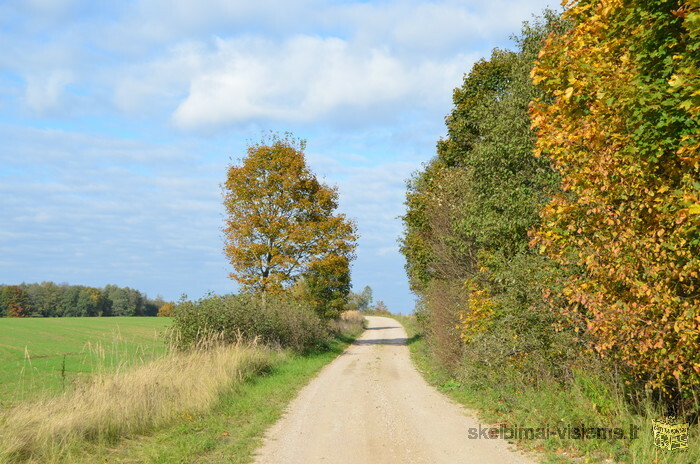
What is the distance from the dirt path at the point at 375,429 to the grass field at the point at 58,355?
4.80 m

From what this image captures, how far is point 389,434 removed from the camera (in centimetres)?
932

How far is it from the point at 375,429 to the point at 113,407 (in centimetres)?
511

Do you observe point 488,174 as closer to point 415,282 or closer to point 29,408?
point 29,408

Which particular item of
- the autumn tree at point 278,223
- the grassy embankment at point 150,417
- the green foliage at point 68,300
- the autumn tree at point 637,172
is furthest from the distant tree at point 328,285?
the green foliage at point 68,300

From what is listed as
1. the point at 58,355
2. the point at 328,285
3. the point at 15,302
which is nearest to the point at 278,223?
the point at 328,285

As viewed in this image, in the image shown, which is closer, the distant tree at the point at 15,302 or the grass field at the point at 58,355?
the grass field at the point at 58,355

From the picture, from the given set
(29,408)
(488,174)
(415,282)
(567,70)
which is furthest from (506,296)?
(415,282)

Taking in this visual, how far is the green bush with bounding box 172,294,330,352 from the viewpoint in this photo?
19.2m

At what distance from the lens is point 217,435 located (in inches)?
368

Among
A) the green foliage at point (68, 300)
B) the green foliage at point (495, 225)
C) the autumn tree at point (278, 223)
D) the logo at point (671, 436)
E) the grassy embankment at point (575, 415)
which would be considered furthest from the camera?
the green foliage at point (68, 300)

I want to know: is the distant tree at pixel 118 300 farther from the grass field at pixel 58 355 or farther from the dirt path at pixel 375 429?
the dirt path at pixel 375 429

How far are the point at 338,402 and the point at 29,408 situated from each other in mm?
7039

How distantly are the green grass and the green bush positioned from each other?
403 centimetres

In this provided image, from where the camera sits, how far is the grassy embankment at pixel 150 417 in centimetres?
773
